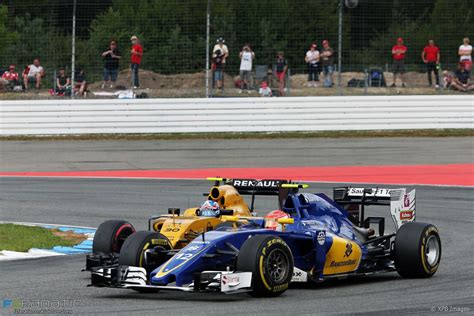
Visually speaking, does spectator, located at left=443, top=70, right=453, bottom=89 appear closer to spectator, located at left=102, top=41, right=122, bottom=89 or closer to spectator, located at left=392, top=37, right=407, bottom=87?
spectator, located at left=392, top=37, right=407, bottom=87

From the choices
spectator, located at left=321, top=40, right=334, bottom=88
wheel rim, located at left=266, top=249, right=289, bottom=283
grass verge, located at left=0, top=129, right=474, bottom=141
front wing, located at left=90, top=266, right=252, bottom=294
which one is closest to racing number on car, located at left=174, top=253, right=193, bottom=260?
front wing, located at left=90, top=266, right=252, bottom=294

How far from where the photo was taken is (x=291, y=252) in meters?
10.1

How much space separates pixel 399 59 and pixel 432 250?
20006mm

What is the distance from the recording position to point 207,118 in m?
28.8

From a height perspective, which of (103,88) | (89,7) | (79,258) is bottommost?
(79,258)

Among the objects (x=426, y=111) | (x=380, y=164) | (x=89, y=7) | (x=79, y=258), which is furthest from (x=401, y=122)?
(x=79, y=258)

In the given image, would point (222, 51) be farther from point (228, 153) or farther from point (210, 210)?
point (210, 210)

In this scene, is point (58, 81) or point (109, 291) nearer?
point (109, 291)

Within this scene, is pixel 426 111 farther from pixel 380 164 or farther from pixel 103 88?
pixel 103 88

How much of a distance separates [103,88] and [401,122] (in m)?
8.35

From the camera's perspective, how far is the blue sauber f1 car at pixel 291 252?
9.50m

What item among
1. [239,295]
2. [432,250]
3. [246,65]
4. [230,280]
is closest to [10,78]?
[246,65]

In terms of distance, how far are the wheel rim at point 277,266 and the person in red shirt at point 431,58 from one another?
841 inches

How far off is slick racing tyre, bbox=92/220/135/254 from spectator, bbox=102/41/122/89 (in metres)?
18.2
